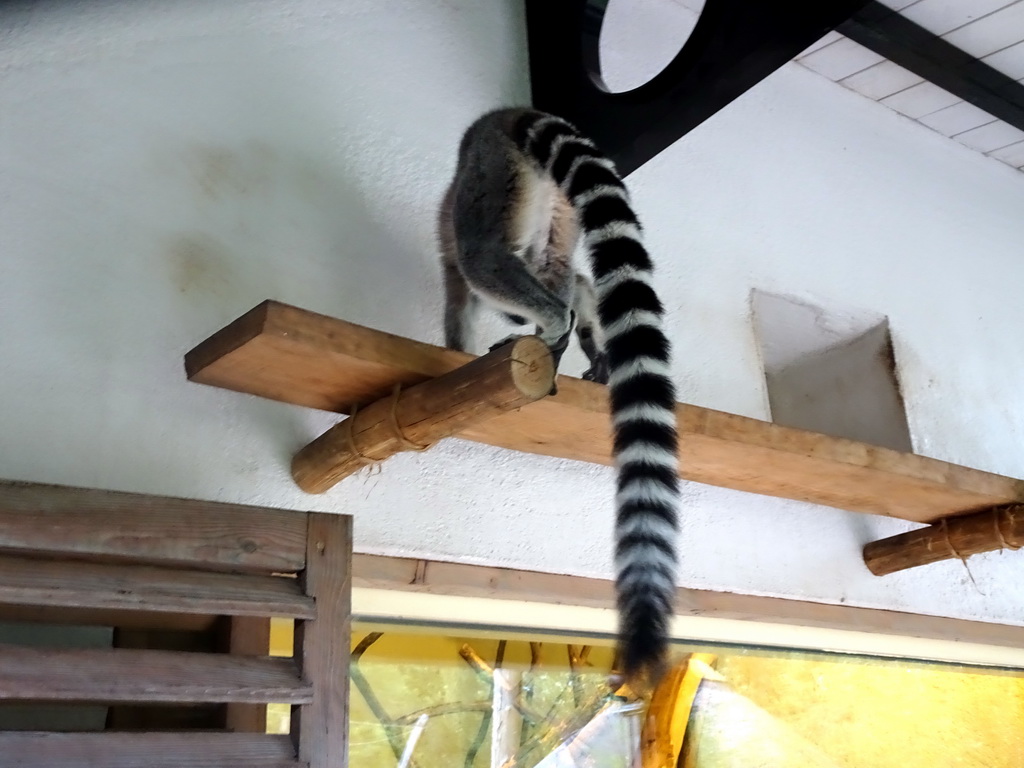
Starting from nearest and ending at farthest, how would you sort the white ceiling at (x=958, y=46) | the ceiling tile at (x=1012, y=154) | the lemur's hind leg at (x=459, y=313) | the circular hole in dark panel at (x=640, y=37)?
1. the lemur's hind leg at (x=459, y=313)
2. the circular hole in dark panel at (x=640, y=37)
3. the white ceiling at (x=958, y=46)
4. the ceiling tile at (x=1012, y=154)

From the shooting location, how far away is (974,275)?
3305 mm

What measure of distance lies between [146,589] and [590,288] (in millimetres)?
1256

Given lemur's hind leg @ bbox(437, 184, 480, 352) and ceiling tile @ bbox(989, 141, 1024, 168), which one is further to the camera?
ceiling tile @ bbox(989, 141, 1024, 168)

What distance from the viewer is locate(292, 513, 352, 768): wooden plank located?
122 centimetres

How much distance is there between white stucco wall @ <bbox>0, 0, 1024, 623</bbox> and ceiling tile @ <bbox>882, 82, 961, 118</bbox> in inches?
24.3

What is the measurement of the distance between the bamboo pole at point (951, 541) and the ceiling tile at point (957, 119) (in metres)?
1.75

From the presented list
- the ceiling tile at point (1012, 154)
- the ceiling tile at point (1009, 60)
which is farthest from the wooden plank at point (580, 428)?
the ceiling tile at point (1012, 154)

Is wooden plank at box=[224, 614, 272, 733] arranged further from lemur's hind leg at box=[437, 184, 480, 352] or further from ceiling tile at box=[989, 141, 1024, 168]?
ceiling tile at box=[989, 141, 1024, 168]

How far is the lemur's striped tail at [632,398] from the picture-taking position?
1.24 m

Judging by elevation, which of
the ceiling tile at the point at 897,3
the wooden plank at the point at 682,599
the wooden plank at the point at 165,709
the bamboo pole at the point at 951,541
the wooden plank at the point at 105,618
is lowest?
the wooden plank at the point at 165,709

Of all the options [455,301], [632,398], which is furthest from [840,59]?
[632,398]

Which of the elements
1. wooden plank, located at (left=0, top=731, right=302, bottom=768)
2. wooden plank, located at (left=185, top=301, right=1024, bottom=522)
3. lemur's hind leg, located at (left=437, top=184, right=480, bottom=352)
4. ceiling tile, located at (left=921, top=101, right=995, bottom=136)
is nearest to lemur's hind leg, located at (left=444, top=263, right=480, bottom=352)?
lemur's hind leg, located at (left=437, top=184, right=480, bottom=352)

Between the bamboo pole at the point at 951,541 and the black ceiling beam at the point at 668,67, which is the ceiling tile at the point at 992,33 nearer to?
the black ceiling beam at the point at 668,67

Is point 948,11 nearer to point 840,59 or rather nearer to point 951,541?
point 840,59
